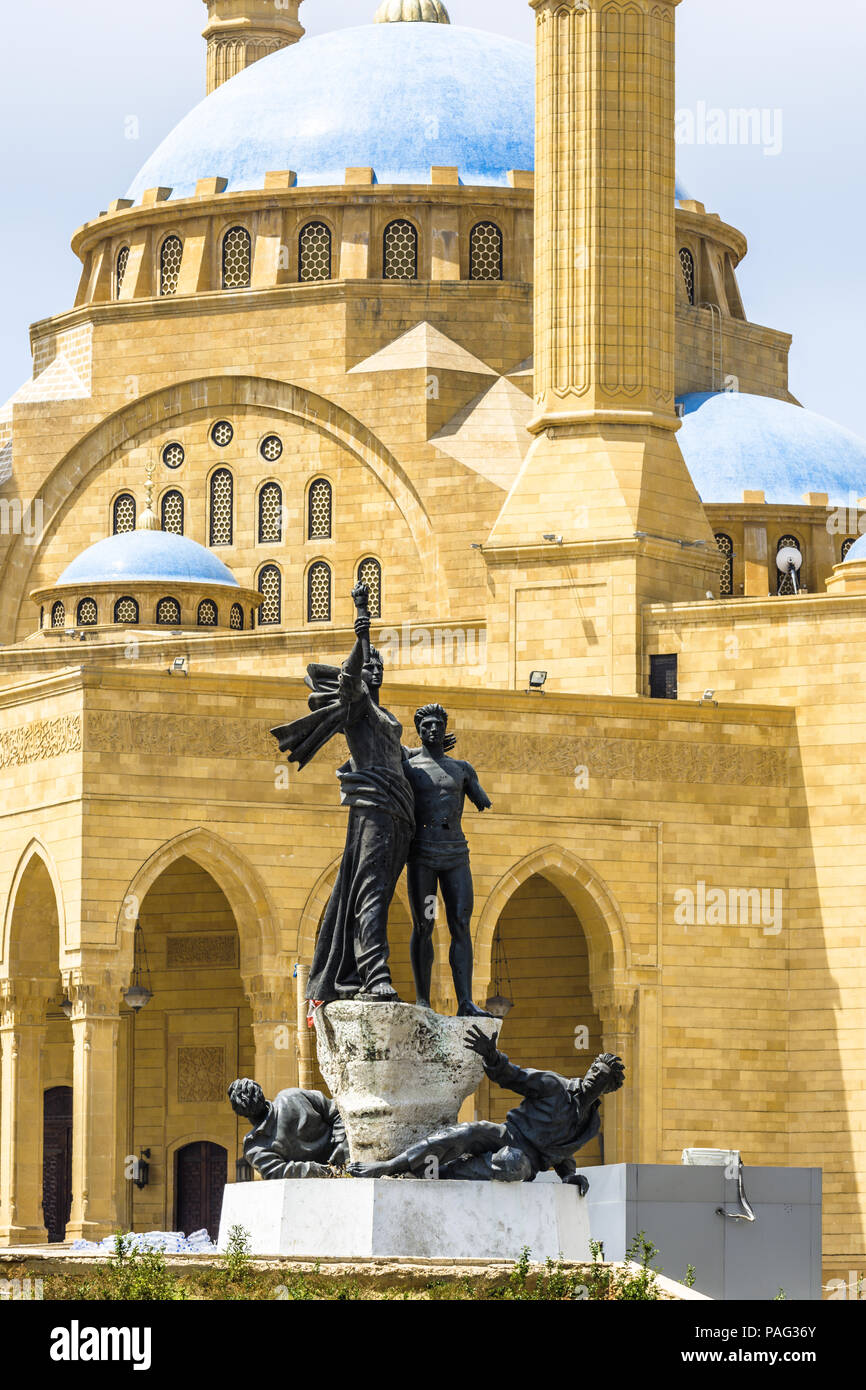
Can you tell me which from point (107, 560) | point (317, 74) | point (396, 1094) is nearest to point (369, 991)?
point (396, 1094)

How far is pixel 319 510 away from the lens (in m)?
50.3

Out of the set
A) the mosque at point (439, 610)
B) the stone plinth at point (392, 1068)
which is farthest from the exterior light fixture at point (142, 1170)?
the stone plinth at point (392, 1068)

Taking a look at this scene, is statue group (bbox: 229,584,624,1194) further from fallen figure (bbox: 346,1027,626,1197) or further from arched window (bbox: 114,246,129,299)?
arched window (bbox: 114,246,129,299)

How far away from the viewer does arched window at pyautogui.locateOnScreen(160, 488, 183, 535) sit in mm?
51562

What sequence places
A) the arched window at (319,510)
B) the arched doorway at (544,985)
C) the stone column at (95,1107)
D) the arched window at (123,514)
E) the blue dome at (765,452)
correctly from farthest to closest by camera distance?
the arched window at (123,514) < the arched window at (319,510) < the blue dome at (765,452) < the arched doorway at (544,985) < the stone column at (95,1107)

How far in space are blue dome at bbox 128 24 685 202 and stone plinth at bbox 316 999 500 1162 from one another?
3436cm

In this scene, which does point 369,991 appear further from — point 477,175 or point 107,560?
point 477,175

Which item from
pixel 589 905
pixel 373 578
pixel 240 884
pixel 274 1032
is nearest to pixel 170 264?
pixel 373 578

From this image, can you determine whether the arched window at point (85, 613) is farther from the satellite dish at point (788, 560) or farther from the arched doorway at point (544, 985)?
the satellite dish at point (788, 560)

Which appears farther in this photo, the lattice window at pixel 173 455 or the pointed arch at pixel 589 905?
the lattice window at pixel 173 455

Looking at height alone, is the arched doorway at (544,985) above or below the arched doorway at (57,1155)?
above

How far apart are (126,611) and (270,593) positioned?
13.9 ft

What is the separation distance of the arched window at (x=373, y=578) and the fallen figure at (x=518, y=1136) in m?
28.9

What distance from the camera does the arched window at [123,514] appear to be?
52.2m
